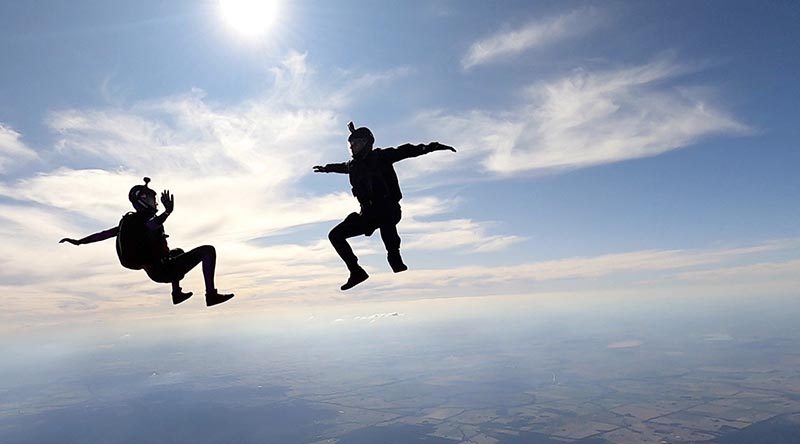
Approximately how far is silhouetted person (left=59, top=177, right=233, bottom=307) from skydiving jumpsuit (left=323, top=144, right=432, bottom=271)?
6.53 ft

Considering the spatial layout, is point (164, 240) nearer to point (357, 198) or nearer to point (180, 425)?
point (357, 198)

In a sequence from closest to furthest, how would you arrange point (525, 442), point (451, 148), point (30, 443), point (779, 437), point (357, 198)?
point (451, 148) < point (357, 198) < point (779, 437) < point (525, 442) < point (30, 443)

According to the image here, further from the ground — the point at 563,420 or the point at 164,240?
the point at 164,240

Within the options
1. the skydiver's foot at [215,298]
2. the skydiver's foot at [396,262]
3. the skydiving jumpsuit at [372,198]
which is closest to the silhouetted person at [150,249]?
the skydiver's foot at [215,298]

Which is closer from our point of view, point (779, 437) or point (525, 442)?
point (779, 437)

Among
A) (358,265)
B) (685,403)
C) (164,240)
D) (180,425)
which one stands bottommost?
(685,403)

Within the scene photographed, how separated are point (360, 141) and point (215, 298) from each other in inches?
133

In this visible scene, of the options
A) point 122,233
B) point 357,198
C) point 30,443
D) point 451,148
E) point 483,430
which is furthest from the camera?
point 30,443

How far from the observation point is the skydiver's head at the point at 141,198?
6.59m

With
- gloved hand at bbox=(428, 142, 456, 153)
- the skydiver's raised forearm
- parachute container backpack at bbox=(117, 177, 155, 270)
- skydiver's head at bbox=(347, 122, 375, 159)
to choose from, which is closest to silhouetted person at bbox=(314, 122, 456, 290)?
skydiver's head at bbox=(347, 122, 375, 159)

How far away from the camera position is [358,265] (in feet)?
22.7

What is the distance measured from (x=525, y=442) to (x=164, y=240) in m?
182

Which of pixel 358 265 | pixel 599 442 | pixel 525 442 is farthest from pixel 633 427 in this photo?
pixel 358 265

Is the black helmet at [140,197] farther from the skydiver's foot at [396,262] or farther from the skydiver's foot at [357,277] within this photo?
the skydiver's foot at [396,262]
